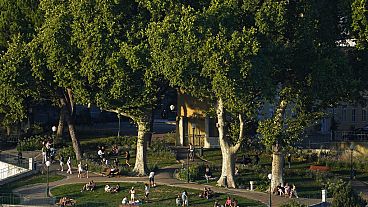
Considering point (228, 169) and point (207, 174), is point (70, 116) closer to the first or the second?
point (207, 174)

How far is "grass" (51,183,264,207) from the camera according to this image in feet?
169

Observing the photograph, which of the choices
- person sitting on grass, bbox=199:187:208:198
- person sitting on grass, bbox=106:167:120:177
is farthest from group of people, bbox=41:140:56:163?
person sitting on grass, bbox=199:187:208:198

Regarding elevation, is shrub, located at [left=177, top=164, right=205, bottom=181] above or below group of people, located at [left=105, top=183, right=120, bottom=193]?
above

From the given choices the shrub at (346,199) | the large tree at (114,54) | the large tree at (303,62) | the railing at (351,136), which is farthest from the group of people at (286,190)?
the railing at (351,136)

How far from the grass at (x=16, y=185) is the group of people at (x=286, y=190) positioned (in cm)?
1744

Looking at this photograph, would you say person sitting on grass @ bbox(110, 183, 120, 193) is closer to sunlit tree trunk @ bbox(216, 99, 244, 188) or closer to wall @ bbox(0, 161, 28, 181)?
sunlit tree trunk @ bbox(216, 99, 244, 188)

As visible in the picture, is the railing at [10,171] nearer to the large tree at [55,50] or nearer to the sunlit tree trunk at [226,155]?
the large tree at [55,50]

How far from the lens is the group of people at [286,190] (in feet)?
174

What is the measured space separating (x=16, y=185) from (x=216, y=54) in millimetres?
19459

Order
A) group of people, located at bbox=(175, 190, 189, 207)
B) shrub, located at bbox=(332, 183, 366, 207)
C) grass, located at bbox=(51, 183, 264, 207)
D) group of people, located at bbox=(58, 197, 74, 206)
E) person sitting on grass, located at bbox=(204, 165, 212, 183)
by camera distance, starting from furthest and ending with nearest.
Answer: person sitting on grass, located at bbox=(204, 165, 212, 183) < grass, located at bbox=(51, 183, 264, 207) < group of people, located at bbox=(58, 197, 74, 206) < group of people, located at bbox=(175, 190, 189, 207) < shrub, located at bbox=(332, 183, 366, 207)

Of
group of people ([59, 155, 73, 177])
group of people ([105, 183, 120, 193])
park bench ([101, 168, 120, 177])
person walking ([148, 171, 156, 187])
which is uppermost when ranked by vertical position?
group of people ([59, 155, 73, 177])

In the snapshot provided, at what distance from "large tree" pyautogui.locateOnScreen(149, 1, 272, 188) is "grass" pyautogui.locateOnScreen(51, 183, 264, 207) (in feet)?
20.4

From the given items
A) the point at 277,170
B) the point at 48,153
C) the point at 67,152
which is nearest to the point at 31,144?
the point at 67,152

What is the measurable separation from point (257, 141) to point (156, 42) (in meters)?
19.1
